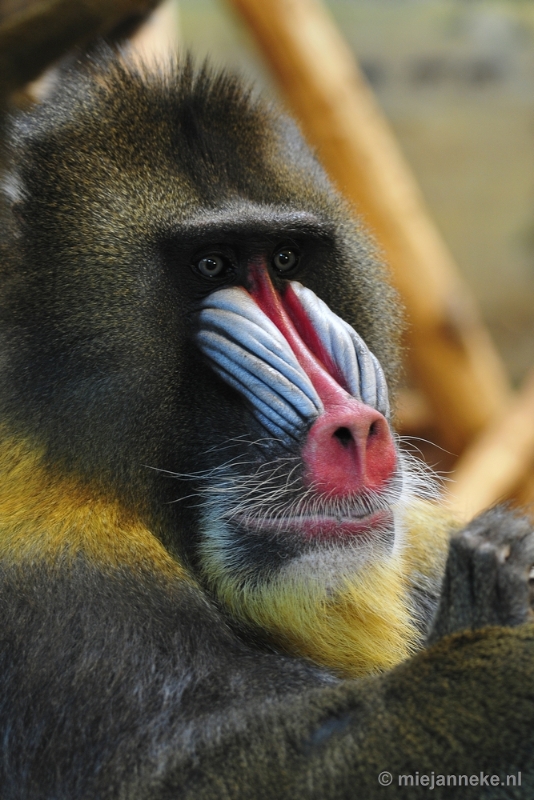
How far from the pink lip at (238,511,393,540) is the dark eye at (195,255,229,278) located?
66 cm

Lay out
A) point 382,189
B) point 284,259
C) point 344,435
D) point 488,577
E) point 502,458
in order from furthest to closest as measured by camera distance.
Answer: point 382,189 → point 502,458 → point 284,259 → point 344,435 → point 488,577

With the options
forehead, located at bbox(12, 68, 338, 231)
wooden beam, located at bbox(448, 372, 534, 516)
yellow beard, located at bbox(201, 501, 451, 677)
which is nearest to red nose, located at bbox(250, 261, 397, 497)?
yellow beard, located at bbox(201, 501, 451, 677)

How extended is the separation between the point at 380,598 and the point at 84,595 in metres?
0.75

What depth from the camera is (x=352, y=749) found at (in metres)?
1.89

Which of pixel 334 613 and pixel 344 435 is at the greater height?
pixel 344 435

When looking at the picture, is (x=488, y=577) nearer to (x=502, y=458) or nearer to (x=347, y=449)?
(x=347, y=449)

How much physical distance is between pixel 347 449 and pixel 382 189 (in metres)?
4.04

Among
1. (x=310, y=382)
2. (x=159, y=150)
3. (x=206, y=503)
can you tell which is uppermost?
(x=159, y=150)

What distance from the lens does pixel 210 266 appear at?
246 cm

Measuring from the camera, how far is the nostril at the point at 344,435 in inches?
86.4

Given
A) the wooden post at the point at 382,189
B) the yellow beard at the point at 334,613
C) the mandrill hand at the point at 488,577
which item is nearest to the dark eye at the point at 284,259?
the yellow beard at the point at 334,613

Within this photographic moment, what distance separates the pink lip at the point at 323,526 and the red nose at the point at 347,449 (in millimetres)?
76

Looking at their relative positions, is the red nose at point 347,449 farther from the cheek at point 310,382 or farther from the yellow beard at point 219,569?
the yellow beard at point 219,569

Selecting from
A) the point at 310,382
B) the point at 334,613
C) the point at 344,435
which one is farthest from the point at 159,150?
the point at 334,613
